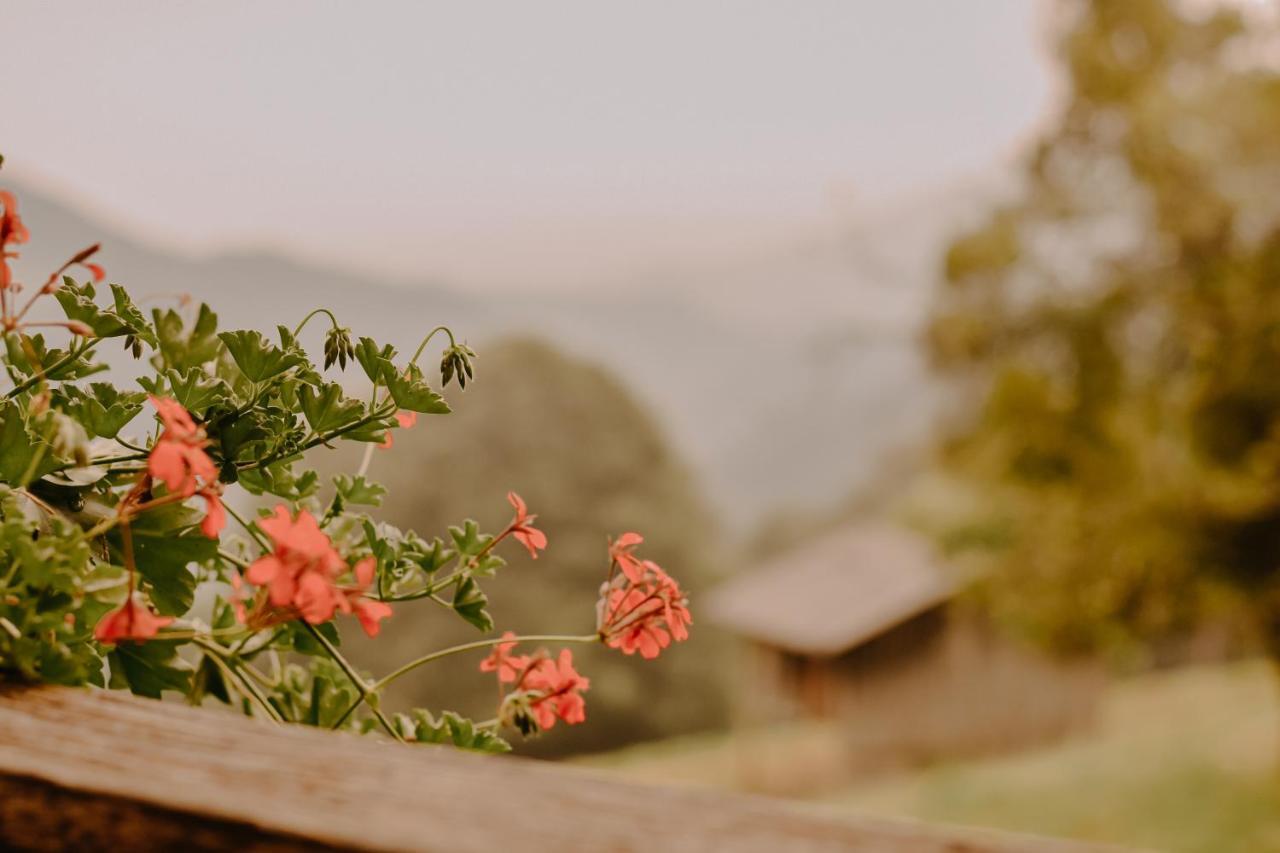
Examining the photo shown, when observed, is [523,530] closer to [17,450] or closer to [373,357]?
[373,357]

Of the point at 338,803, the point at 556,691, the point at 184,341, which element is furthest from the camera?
the point at 556,691

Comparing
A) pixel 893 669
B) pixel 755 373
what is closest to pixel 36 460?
pixel 893 669

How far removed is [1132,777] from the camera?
7977 millimetres

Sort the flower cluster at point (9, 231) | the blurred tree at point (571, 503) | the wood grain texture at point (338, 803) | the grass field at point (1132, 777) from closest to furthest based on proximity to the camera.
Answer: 1. the wood grain texture at point (338, 803)
2. the flower cluster at point (9, 231)
3. the grass field at point (1132, 777)
4. the blurred tree at point (571, 503)

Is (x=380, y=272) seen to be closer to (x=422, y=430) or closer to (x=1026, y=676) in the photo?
(x=422, y=430)

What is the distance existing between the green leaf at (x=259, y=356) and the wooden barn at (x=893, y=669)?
1038 cm

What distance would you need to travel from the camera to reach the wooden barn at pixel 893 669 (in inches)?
439

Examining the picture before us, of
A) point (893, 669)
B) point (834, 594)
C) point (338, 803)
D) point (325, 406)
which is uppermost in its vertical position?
point (834, 594)

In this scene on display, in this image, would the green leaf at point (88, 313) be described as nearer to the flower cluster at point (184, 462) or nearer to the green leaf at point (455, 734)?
the flower cluster at point (184, 462)

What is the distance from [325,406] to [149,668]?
7.6 inches

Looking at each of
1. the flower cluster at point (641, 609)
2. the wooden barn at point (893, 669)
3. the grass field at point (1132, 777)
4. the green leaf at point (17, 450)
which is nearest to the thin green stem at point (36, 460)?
the green leaf at point (17, 450)

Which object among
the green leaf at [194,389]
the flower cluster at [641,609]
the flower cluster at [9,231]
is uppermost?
the flower cluster at [9,231]

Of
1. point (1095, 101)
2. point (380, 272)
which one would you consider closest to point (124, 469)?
point (380, 272)

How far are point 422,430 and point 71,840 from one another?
35.2ft
